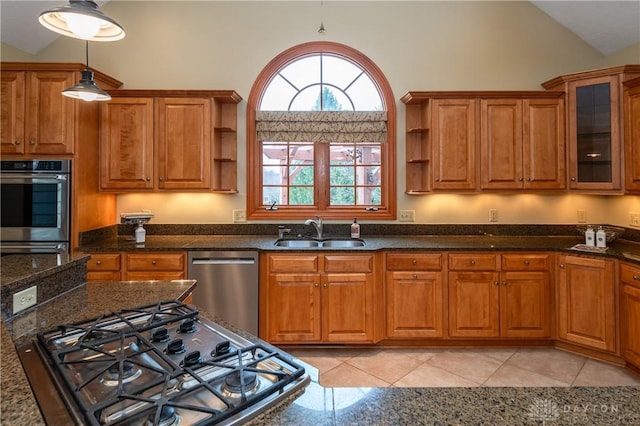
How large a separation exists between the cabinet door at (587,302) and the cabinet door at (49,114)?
4.40m

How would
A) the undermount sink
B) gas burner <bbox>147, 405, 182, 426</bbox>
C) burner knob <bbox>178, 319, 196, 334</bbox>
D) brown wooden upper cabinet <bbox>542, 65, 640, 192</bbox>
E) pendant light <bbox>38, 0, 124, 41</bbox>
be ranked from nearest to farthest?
1. gas burner <bbox>147, 405, 182, 426</bbox>
2. burner knob <bbox>178, 319, 196, 334</bbox>
3. pendant light <bbox>38, 0, 124, 41</bbox>
4. brown wooden upper cabinet <bbox>542, 65, 640, 192</bbox>
5. the undermount sink

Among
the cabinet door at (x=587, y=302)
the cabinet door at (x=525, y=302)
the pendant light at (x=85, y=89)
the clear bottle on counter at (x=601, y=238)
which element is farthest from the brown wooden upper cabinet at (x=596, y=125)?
the pendant light at (x=85, y=89)

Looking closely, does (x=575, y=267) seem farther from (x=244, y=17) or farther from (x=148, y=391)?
(x=244, y=17)

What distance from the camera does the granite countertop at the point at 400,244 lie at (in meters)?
2.81

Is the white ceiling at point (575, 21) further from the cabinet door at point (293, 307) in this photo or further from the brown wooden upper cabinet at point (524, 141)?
the cabinet door at point (293, 307)

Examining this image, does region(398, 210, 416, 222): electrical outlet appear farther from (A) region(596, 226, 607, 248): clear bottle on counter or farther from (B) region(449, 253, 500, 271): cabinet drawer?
(A) region(596, 226, 607, 248): clear bottle on counter

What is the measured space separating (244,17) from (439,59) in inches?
82.4

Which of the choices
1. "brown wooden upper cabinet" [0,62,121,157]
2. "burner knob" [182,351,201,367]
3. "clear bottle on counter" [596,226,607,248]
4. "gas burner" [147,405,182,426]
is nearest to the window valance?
"brown wooden upper cabinet" [0,62,121,157]

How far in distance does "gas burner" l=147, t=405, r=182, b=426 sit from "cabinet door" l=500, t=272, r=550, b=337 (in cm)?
289

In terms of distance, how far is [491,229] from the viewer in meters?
3.44

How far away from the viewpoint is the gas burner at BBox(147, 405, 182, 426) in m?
0.65

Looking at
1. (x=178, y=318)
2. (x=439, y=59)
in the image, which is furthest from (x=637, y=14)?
(x=178, y=318)

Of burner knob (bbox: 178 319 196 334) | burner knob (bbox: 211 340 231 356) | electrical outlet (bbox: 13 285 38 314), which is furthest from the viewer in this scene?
electrical outlet (bbox: 13 285 38 314)

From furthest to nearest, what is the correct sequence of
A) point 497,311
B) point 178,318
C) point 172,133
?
point 172,133
point 497,311
point 178,318
